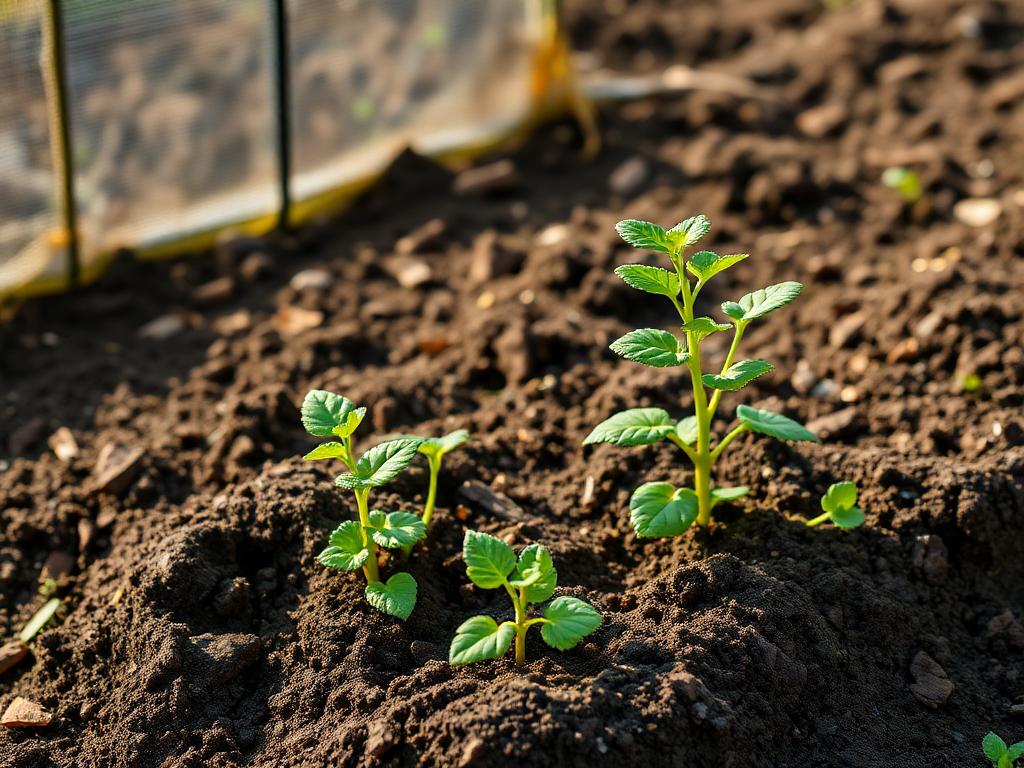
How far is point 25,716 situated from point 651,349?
144 centimetres

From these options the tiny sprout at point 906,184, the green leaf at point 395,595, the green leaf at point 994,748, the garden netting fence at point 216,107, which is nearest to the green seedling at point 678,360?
the green leaf at point 395,595

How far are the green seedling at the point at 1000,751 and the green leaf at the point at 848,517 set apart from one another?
1.57 ft

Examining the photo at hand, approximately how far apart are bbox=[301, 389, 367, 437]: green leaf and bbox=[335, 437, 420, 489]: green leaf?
0.23 ft

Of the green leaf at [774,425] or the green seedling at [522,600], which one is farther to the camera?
the green leaf at [774,425]

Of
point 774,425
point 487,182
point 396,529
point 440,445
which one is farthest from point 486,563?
point 487,182

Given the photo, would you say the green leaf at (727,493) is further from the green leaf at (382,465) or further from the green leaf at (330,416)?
the green leaf at (330,416)

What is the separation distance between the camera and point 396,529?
91.0 inches

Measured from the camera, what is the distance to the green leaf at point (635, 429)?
7.69 ft

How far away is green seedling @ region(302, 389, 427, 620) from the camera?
2.29m

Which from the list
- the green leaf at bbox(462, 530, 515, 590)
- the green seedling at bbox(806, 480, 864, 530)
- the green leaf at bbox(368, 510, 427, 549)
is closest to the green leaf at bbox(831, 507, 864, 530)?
the green seedling at bbox(806, 480, 864, 530)

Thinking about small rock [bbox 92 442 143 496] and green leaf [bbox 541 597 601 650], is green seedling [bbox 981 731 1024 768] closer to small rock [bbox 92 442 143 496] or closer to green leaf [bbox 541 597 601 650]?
green leaf [bbox 541 597 601 650]

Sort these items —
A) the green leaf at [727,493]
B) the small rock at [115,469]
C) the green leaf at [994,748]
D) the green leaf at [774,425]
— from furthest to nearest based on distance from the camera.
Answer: the small rock at [115,469]
the green leaf at [727,493]
the green leaf at [774,425]
the green leaf at [994,748]

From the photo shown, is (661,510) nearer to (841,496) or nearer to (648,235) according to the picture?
(841,496)

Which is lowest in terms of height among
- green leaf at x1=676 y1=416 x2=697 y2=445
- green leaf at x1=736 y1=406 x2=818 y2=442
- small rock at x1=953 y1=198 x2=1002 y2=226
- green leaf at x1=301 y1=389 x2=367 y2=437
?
small rock at x1=953 y1=198 x2=1002 y2=226
